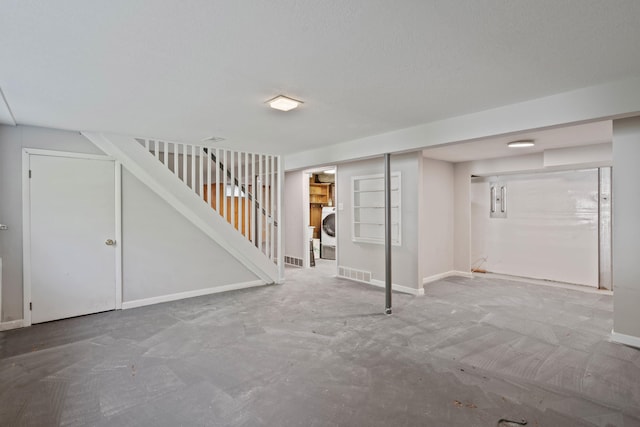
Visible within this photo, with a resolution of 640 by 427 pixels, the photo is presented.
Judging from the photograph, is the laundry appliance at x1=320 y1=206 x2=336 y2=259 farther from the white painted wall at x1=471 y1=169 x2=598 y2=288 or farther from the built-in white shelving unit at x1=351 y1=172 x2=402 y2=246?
the white painted wall at x1=471 y1=169 x2=598 y2=288

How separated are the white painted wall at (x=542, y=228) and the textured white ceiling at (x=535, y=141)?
811 mm

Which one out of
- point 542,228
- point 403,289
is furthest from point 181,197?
point 542,228

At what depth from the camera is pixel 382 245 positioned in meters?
5.41

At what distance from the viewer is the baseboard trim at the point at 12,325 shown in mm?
3551

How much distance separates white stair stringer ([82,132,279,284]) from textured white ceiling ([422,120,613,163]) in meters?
3.15

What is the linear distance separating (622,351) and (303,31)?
12.5ft

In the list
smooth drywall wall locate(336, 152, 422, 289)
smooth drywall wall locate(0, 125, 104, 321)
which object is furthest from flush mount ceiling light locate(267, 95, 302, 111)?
smooth drywall wall locate(0, 125, 104, 321)

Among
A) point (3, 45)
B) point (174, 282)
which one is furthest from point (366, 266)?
point (3, 45)

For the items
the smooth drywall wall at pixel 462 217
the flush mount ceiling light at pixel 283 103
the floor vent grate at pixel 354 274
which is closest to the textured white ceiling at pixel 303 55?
the flush mount ceiling light at pixel 283 103

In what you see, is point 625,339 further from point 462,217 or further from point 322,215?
point 322,215

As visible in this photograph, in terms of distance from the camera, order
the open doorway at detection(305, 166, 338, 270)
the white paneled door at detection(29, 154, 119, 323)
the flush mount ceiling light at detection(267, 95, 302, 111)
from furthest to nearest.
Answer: the open doorway at detection(305, 166, 338, 270) < the white paneled door at detection(29, 154, 119, 323) < the flush mount ceiling light at detection(267, 95, 302, 111)

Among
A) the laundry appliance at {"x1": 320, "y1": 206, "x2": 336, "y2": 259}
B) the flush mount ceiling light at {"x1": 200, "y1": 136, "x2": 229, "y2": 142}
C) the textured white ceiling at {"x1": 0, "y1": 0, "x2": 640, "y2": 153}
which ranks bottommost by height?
the laundry appliance at {"x1": 320, "y1": 206, "x2": 336, "y2": 259}

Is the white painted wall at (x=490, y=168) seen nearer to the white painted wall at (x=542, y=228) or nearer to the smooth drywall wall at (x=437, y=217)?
the smooth drywall wall at (x=437, y=217)

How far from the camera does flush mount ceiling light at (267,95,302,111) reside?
2.82 m
